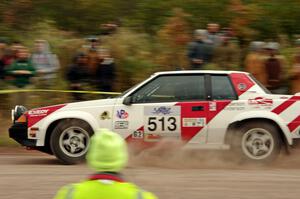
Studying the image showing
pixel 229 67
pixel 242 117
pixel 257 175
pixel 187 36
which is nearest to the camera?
pixel 257 175

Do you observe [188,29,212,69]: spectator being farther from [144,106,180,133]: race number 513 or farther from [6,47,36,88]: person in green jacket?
[144,106,180,133]: race number 513

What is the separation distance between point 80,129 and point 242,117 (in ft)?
7.84

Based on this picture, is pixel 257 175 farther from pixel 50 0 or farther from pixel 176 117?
pixel 50 0

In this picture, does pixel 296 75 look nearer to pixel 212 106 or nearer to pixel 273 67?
pixel 273 67

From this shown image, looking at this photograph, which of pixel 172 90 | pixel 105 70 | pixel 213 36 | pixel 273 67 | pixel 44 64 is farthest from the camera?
pixel 44 64

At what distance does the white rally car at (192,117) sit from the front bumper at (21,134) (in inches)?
7.1

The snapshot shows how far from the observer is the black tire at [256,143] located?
995cm

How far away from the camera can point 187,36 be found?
60.0 feet

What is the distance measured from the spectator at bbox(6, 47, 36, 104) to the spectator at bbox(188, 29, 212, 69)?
3.36 m

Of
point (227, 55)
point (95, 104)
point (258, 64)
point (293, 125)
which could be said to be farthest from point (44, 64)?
point (293, 125)

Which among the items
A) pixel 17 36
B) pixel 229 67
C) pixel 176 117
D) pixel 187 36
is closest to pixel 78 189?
pixel 176 117

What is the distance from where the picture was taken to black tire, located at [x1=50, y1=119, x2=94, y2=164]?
33.4 ft

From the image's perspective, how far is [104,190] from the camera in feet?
10.7

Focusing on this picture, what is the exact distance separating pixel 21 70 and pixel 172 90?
5.25 meters
